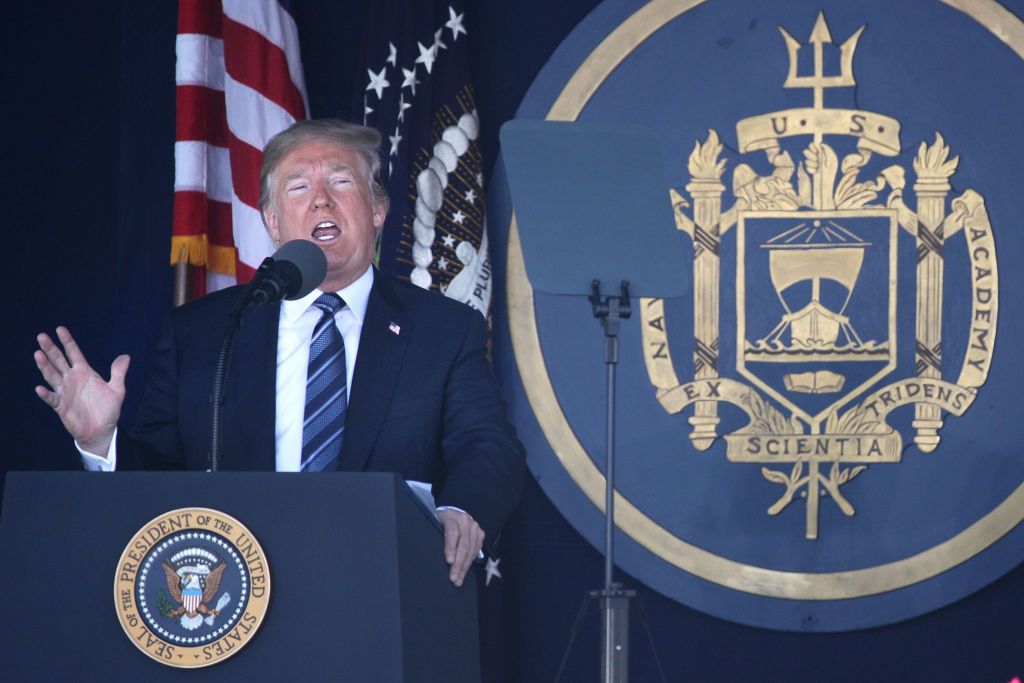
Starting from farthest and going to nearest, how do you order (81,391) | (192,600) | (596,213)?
(596,213)
(81,391)
(192,600)

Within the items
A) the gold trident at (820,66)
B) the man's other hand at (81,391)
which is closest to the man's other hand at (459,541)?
the man's other hand at (81,391)

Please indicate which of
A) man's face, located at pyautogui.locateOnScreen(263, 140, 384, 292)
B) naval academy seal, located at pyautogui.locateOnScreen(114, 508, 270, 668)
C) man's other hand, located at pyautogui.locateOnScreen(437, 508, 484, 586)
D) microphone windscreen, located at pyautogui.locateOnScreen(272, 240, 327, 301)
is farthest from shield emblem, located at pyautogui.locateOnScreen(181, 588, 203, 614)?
man's face, located at pyautogui.locateOnScreen(263, 140, 384, 292)

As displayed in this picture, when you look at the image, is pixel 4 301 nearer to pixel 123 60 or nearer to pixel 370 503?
pixel 123 60

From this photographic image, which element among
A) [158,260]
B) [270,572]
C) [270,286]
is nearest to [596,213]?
[270,286]

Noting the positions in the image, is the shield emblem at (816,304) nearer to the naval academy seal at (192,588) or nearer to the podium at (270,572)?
the podium at (270,572)

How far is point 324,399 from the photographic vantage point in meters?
2.54

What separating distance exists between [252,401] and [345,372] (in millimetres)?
181

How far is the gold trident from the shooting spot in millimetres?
3742

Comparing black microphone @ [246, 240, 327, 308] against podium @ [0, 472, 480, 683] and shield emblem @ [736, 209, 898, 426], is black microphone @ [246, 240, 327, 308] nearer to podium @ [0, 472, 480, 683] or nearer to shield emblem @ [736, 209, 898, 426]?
podium @ [0, 472, 480, 683]

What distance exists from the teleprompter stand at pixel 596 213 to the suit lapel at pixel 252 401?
815mm

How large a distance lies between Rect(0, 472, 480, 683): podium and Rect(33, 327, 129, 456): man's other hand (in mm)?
365

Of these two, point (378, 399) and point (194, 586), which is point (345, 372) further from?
point (194, 586)

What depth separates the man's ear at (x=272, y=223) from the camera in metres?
2.80

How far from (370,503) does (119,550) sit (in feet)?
1.05
